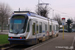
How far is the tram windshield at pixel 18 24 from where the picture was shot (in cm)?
1468

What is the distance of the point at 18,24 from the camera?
14.8 m

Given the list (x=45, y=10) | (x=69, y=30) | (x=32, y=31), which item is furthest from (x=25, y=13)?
(x=69, y=30)

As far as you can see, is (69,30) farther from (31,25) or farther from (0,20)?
(31,25)

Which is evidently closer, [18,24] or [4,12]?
[18,24]

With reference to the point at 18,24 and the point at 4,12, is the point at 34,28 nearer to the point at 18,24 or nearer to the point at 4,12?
the point at 18,24

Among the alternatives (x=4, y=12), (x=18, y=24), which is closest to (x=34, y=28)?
(x=18, y=24)

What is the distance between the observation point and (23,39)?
14.5 metres

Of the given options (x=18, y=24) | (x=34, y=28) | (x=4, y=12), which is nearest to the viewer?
(x=18, y=24)

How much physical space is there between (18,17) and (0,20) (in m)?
38.0

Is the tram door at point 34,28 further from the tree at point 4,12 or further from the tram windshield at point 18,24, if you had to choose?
the tree at point 4,12

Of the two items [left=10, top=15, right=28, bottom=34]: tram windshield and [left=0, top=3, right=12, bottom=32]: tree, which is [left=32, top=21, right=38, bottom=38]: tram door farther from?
Answer: [left=0, top=3, right=12, bottom=32]: tree

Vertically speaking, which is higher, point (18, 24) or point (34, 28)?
point (18, 24)

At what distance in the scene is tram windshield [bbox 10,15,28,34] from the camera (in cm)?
1468

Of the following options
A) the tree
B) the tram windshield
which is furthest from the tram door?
the tree
